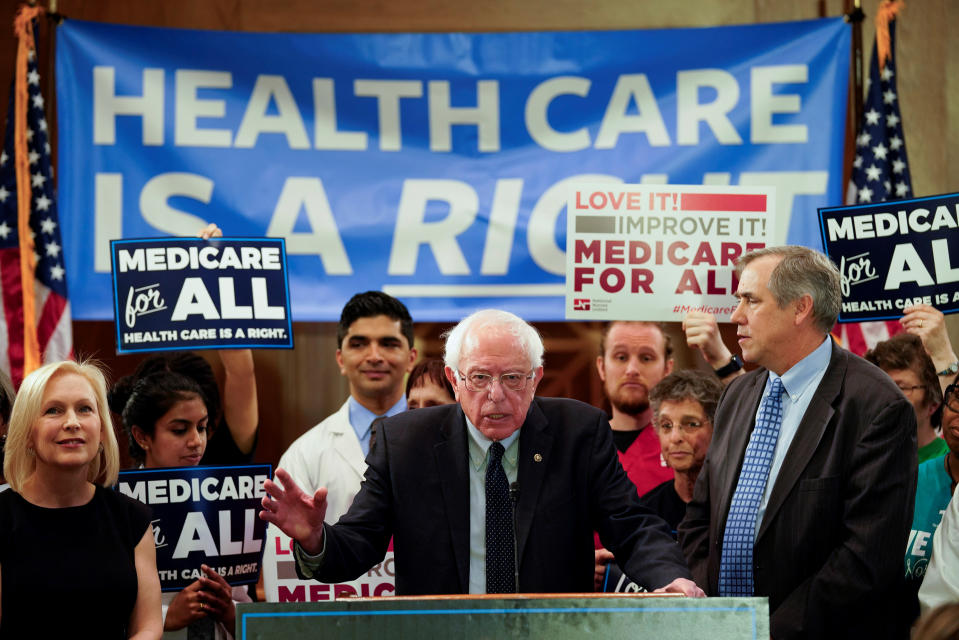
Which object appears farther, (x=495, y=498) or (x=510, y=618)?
(x=495, y=498)

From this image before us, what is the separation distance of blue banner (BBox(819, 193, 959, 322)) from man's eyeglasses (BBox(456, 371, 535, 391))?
1692 millimetres

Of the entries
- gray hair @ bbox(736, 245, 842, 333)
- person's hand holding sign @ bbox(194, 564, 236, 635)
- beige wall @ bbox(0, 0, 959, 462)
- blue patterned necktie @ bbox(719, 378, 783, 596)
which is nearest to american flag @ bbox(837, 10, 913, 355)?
beige wall @ bbox(0, 0, 959, 462)

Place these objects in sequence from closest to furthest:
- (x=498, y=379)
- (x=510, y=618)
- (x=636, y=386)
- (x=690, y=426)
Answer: (x=510, y=618), (x=498, y=379), (x=690, y=426), (x=636, y=386)

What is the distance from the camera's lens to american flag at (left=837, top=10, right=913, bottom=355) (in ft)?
15.7

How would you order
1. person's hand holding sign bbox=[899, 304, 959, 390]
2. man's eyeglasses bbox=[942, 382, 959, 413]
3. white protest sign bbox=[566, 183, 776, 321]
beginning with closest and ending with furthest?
man's eyeglasses bbox=[942, 382, 959, 413] → person's hand holding sign bbox=[899, 304, 959, 390] → white protest sign bbox=[566, 183, 776, 321]

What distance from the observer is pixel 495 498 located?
8.48 ft

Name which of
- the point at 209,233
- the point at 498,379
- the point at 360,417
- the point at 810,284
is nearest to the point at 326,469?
the point at 360,417

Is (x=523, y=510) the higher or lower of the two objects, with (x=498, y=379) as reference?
lower

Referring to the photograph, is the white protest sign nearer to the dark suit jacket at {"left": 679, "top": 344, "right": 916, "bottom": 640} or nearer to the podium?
the dark suit jacket at {"left": 679, "top": 344, "right": 916, "bottom": 640}

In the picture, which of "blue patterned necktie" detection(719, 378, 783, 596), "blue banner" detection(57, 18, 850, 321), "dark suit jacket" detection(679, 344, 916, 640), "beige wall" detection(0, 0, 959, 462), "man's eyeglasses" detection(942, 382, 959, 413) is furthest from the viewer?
"beige wall" detection(0, 0, 959, 462)

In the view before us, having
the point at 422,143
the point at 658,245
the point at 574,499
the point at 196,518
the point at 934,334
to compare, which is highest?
the point at 422,143

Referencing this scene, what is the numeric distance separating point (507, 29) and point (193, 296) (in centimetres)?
233

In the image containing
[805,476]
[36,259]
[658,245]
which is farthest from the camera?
[36,259]

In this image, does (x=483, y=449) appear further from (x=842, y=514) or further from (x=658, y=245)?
A: (x=658, y=245)
